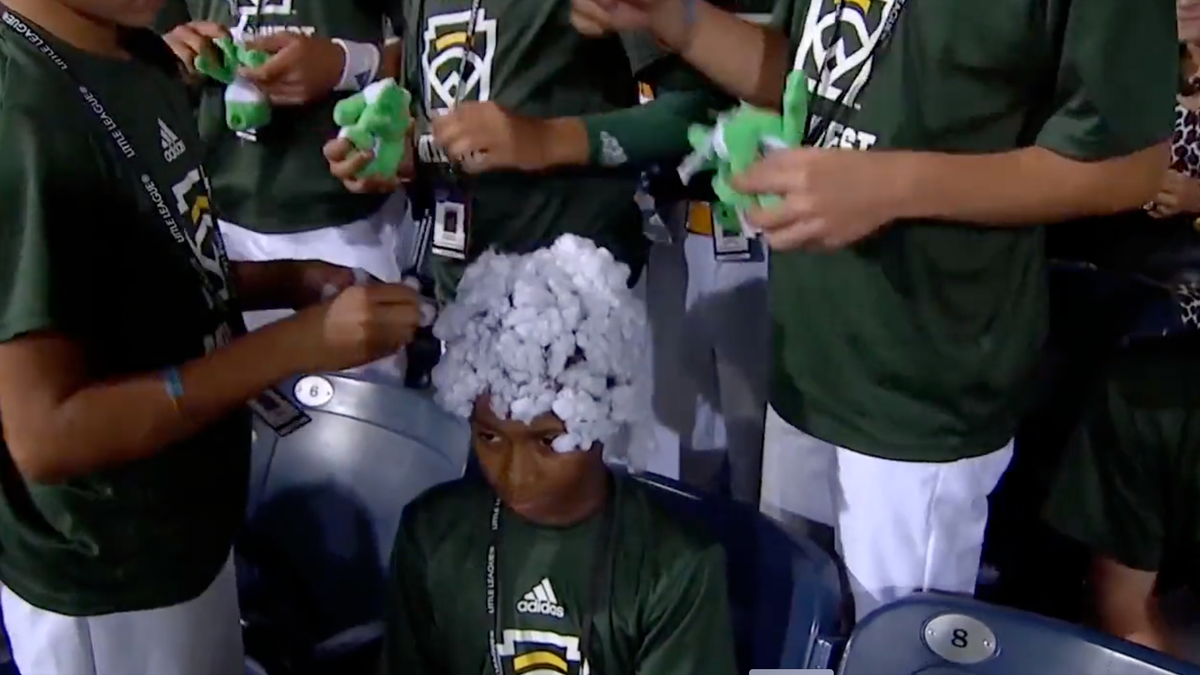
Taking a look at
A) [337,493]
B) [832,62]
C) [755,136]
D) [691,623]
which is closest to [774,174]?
[755,136]

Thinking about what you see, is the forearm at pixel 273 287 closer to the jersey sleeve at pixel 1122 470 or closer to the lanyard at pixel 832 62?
the lanyard at pixel 832 62

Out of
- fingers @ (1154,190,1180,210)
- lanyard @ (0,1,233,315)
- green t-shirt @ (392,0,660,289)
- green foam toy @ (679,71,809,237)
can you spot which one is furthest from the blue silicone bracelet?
fingers @ (1154,190,1180,210)

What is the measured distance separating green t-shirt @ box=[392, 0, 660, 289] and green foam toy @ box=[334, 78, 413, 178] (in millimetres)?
185

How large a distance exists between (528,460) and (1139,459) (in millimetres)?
829

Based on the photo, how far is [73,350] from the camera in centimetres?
94

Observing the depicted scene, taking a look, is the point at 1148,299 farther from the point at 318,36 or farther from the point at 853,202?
the point at 318,36

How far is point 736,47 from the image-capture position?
1287 millimetres

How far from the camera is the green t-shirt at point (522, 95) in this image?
1531 millimetres

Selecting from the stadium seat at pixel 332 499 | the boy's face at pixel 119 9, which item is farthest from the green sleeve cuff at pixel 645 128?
the boy's face at pixel 119 9

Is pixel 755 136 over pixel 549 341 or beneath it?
over

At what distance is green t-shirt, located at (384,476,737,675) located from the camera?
3.85 ft

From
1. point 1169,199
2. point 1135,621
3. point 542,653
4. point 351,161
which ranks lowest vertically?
point 1135,621

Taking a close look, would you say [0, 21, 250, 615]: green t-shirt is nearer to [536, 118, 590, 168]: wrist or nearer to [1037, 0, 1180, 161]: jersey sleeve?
[536, 118, 590, 168]: wrist

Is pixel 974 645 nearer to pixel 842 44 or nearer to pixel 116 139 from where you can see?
pixel 842 44
